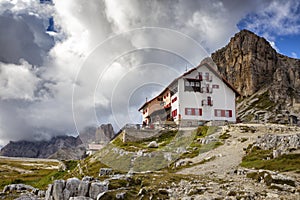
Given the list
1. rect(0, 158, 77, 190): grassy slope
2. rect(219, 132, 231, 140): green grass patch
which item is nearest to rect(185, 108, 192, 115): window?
rect(219, 132, 231, 140): green grass patch

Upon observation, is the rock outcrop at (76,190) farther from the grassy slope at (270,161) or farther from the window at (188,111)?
the window at (188,111)

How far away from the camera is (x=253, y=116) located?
525 ft

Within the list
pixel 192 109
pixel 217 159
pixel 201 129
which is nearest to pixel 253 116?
pixel 192 109

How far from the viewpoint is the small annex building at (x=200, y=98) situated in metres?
74.2

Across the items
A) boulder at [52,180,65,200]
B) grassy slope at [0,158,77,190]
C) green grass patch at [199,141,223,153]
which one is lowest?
grassy slope at [0,158,77,190]

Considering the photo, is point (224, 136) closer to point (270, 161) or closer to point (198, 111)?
point (198, 111)

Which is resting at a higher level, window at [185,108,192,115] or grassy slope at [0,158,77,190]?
window at [185,108,192,115]

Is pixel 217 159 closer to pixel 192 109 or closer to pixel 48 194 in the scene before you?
pixel 48 194

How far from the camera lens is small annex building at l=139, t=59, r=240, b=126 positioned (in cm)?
7419

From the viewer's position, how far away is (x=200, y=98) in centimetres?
7594

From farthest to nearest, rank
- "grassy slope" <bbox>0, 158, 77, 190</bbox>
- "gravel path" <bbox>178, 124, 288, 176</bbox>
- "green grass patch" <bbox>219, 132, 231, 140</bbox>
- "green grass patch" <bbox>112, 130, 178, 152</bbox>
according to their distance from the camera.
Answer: "grassy slope" <bbox>0, 158, 77, 190</bbox> < "green grass patch" <bbox>112, 130, 178, 152</bbox> < "green grass patch" <bbox>219, 132, 231, 140</bbox> < "gravel path" <bbox>178, 124, 288, 176</bbox>

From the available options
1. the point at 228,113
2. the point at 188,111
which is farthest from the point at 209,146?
the point at 228,113

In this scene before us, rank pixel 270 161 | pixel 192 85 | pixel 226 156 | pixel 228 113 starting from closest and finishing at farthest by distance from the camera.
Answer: pixel 270 161 < pixel 226 156 < pixel 228 113 < pixel 192 85

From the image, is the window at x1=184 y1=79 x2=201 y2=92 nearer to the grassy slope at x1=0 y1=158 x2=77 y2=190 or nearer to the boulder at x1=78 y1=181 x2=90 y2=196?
the grassy slope at x1=0 y1=158 x2=77 y2=190
